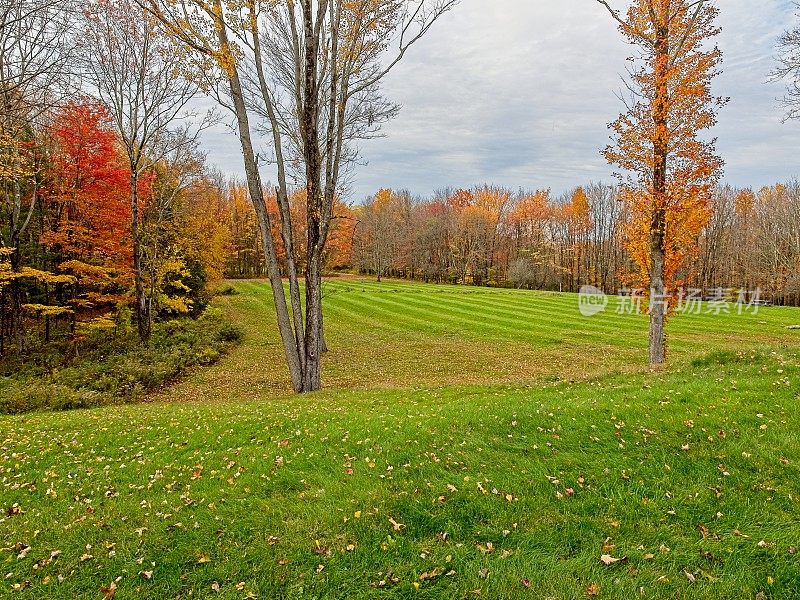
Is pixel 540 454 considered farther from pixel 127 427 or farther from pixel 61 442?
pixel 61 442

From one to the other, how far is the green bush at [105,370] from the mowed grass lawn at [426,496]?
7.17 feet

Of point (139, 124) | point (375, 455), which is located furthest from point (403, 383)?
point (139, 124)

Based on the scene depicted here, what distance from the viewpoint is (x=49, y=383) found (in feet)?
40.0

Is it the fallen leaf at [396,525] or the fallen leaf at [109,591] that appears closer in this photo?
the fallen leaf at [109,591]

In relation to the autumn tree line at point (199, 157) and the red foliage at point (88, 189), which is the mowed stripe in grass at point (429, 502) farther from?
the red foliage at point (88, 189)

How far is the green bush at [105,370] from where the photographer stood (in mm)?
10797

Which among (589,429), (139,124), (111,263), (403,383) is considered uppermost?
(139,124)

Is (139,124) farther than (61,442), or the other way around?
(139,124)

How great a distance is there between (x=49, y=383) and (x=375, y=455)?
1178 cm

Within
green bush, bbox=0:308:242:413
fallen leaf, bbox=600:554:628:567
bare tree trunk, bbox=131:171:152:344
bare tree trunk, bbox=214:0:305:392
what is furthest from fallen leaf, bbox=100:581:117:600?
bare tree trunk, bbox=131:171:152:344

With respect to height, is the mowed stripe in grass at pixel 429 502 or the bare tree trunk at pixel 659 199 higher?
the bare tree trunk at pixel 659 199

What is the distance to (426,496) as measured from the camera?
467 centimetres

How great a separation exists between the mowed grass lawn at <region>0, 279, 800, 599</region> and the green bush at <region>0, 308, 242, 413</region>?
2.18 metres
